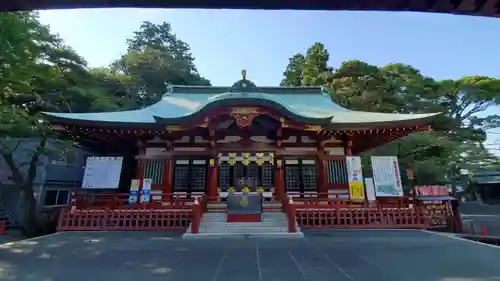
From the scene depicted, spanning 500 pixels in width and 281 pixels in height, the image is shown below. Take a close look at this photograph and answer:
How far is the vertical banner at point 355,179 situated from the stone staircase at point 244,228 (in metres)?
2.66

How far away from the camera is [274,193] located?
12.1 m

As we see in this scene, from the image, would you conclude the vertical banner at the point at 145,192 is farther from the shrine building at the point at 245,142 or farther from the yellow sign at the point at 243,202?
the yellow sign at the point at 243,202

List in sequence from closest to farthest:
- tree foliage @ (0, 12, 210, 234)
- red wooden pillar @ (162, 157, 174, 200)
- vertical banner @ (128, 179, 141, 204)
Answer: tree foliage @ (0, 12, 210, 234), vertical banner @ (128, 179, 141, 204), red wooden pillar @ (162, 157, 174, 200)

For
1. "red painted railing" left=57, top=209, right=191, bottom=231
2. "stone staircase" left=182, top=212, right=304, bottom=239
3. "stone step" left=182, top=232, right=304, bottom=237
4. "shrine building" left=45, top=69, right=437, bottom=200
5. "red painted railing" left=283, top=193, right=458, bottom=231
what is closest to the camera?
"stone step" left=182, top=232, right=304, bottom=237

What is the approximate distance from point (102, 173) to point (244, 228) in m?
5.53

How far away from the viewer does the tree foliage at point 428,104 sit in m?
17.4

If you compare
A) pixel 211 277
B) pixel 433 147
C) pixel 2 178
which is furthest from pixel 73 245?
pixel 433 147

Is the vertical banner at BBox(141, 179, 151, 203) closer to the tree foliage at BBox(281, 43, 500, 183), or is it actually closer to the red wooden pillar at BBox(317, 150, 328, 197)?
the red wooden pillar at BBox(317, 150, 328, 197)

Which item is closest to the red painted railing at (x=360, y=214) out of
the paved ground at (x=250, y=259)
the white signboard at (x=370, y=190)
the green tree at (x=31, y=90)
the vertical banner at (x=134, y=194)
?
the white signboard at (x=370, y=190)

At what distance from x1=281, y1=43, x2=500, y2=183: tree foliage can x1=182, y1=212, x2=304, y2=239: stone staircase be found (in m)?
10.8

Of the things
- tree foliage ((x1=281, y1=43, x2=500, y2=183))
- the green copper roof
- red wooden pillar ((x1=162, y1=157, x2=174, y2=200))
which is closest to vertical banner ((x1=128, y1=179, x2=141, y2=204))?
red wooden pillar ((x1=162, y1=157, x2=174, y2=200))

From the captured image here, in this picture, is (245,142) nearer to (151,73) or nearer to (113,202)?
(113,202)

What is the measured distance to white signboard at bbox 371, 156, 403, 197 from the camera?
10.1 m

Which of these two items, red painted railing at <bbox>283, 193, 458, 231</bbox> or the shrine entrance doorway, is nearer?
red painted railing at <bbox>283, 193, 458, 231</bbox>
